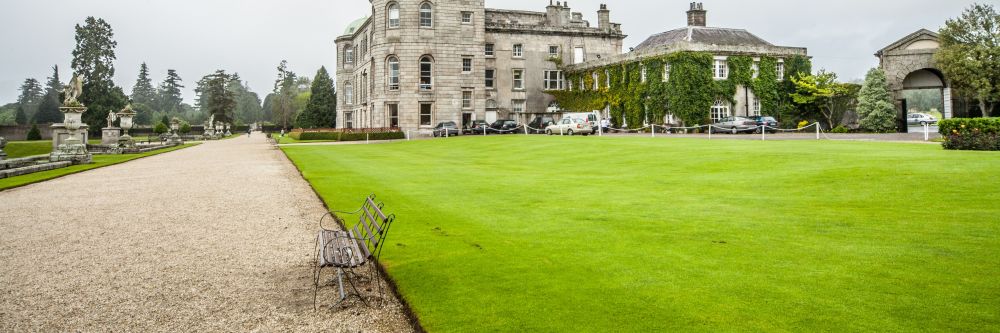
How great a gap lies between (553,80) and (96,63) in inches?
2085

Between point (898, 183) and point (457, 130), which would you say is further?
point (457, 130)

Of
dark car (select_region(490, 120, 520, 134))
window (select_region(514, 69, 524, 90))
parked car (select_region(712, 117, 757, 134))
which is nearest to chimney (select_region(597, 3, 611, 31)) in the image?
window (select_region(514, 69, 524, 90))

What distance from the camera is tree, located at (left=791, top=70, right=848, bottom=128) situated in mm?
44625

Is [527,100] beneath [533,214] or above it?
above

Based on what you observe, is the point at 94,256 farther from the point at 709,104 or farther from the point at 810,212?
the point at 709,104

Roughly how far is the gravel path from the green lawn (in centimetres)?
109

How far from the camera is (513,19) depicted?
61.5 m

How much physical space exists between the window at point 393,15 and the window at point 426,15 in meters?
1.96

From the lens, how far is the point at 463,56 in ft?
186

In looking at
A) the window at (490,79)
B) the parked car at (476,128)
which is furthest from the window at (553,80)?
the parked car at (476,128)

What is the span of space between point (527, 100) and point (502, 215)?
49.7 meters

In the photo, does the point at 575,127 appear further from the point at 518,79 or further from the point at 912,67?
the point at 912,67

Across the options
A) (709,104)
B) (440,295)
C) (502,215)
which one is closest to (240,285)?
(440,295)

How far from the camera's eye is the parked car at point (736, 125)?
3924 cm
